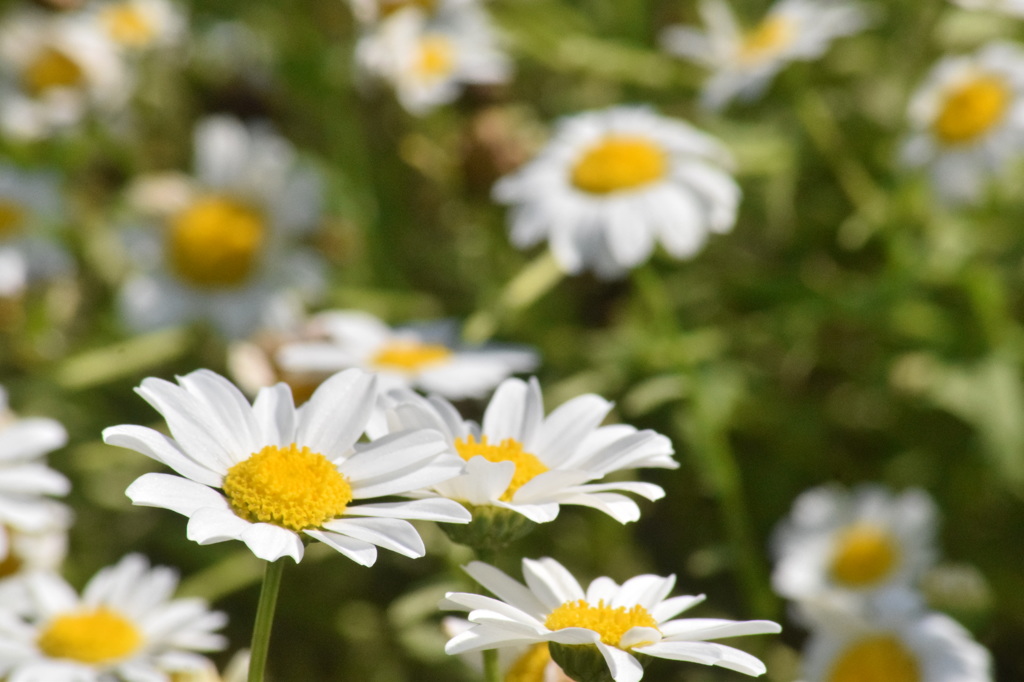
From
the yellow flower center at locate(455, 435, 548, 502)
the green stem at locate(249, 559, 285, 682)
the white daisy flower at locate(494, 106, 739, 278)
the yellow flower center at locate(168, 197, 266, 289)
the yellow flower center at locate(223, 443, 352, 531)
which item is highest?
the yellow flower center at locate(168, 197, 266, 289)

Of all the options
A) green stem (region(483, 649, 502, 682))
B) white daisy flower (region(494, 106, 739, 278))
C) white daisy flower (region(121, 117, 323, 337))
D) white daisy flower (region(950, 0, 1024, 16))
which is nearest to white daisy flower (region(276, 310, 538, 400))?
white daisy flower (region(494, 106, 739, 278))

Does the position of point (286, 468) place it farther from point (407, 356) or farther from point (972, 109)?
point (972, 109)

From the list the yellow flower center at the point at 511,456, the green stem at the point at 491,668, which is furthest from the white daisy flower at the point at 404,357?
the green stem at the point at 491,668

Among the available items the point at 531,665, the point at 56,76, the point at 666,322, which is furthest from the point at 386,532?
the point at 56,76

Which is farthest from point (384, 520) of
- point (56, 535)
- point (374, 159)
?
point (374, 159)

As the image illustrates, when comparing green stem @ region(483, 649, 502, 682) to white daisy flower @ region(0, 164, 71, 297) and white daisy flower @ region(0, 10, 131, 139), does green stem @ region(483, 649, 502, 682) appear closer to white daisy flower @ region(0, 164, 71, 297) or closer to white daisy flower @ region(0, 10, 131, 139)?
white daisy flower @ region(0, 164, 71, 297)

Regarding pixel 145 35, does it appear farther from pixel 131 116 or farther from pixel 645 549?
pixel 645 549
